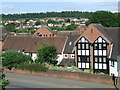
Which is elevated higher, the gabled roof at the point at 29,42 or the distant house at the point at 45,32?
the distant house at the point at 45,32

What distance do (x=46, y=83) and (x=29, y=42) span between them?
16920 mm

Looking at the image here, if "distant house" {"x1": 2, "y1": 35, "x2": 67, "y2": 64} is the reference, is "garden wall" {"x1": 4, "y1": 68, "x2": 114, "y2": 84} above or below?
below

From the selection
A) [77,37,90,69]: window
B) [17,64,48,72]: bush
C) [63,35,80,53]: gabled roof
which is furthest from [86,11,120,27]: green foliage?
[17,64,48,72]: bush

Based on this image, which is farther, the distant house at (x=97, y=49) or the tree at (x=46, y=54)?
the tree at (x=46, y=54)

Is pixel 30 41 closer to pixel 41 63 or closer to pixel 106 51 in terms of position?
pixel 41 63

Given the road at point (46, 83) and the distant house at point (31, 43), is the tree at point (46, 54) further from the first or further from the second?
the road at point (46, 83)

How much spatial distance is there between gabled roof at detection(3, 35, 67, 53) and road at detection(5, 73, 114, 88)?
10908 mm

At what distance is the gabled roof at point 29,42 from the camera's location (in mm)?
46219

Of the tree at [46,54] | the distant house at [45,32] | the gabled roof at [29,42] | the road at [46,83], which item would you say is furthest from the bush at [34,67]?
the distant house at [45,32]

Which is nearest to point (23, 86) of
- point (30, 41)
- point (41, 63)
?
point (41, 63)

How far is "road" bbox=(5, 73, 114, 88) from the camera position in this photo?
1194 inches

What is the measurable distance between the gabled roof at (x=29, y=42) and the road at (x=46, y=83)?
10.9 metres

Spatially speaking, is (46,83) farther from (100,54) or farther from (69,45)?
(69,45)

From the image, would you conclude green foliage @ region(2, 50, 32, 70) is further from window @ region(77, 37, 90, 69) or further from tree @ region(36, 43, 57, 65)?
window @ region(77, 37, 90, 69)
